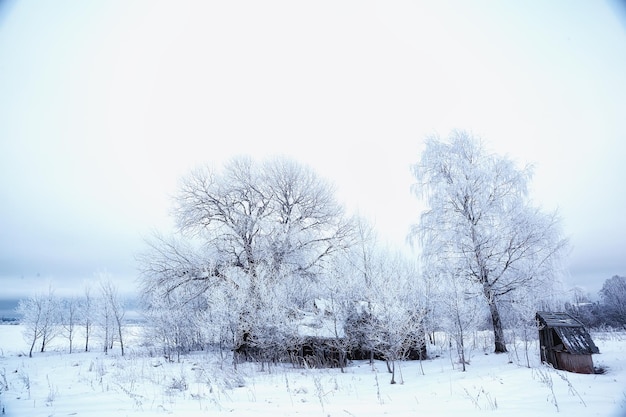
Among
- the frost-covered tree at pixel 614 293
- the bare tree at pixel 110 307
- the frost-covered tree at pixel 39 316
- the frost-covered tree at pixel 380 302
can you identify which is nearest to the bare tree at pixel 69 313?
the frost-covered tree at pixel 39 316

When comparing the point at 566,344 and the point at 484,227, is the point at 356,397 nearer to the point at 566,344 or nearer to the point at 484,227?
the point at 566,344

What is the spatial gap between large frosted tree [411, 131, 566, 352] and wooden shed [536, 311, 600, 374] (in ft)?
9.61

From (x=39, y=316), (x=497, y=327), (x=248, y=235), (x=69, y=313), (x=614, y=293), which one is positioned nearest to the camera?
(x=497, y=327)

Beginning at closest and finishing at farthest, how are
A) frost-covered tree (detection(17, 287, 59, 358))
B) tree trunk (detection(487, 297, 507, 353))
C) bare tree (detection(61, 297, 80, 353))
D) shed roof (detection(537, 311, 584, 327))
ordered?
shed roof (detection(537, 311, 584, 327)), tree trunk (detection(487, 297, 507, 353)), frost-covered tree (detection(17, 287, 59, 358)), bare tree (detection(61, 297, 80, 353))

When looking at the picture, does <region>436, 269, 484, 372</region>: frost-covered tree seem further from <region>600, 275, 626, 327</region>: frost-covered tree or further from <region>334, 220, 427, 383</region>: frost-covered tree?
<region>600, 275, 626, 327</region>: frost-covered tree

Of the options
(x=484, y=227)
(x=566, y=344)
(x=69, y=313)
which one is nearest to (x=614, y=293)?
(x=484, y=227)

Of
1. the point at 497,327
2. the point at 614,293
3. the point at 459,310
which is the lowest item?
the point at 614,293

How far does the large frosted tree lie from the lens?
556 inches

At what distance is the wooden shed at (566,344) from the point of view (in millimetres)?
9641

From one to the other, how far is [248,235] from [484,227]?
14.1 m

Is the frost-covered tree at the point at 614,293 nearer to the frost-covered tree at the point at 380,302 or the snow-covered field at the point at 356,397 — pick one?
the frost-covered tree at the point at 380,302

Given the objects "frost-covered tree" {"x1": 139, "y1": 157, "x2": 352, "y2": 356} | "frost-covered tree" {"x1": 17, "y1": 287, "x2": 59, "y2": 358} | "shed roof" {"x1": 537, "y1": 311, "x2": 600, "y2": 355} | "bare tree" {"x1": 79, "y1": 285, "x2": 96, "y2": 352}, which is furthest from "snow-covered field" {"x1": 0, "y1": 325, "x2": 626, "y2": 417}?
"bare tree" {"x1": 79, "y1": 285, "x2": 96, "y2": 352}

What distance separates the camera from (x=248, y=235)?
66.5 ft

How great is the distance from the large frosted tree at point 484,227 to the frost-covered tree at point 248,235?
21.3ft
